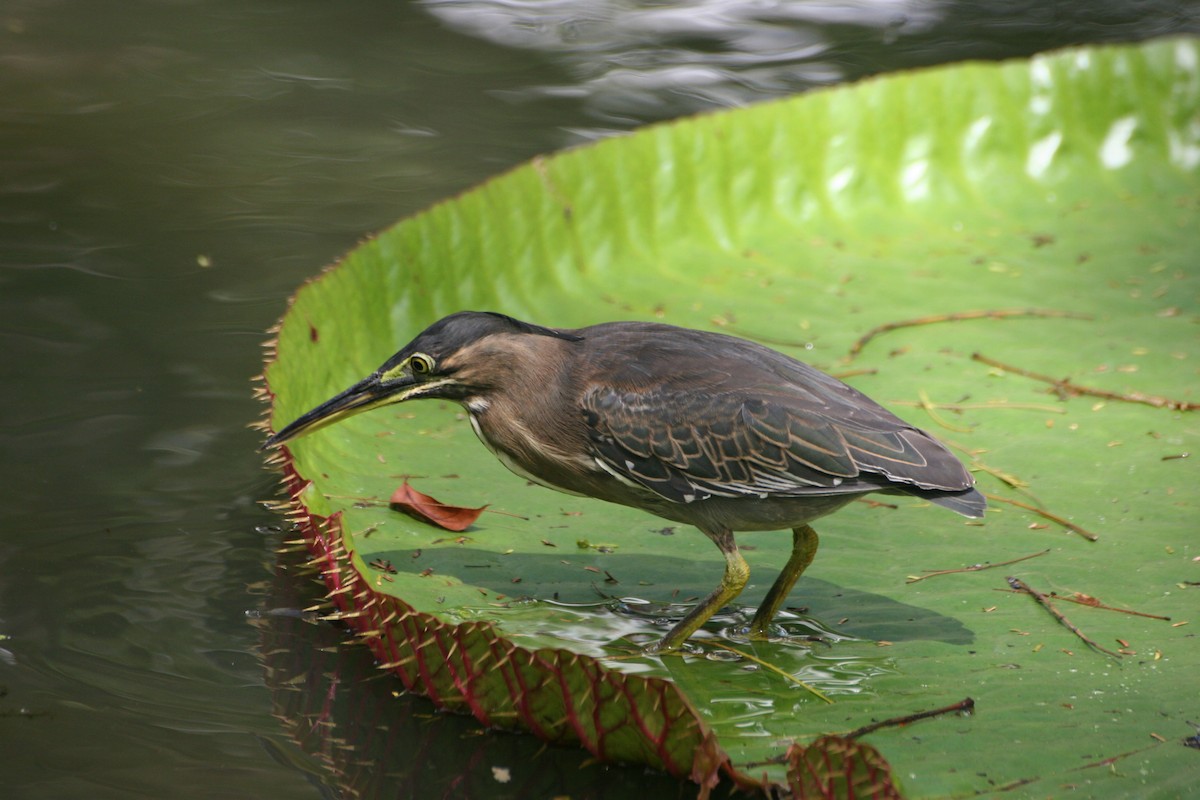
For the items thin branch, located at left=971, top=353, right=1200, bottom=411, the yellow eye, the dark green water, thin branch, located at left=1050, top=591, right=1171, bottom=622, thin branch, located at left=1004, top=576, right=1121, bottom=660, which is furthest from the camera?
thin branch, located at left=971, top=353, right=1200, bottom=411

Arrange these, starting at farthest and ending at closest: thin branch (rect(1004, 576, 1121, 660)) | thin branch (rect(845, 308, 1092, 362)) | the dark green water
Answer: thin branch (rect(845, 308, 1092, 362)) → thin branch (rect(1004, 576, 1121, 660)) → the dark green water

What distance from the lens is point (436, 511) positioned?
3.64m

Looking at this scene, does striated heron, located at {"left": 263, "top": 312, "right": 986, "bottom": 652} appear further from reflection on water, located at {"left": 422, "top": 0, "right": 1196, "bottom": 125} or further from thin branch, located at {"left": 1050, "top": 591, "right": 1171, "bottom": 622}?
reflection on water, located at {"left": 422, "top": 0, "right": 1196, "bottom": 125}

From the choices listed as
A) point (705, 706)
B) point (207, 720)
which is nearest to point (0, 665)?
point (207, 720)

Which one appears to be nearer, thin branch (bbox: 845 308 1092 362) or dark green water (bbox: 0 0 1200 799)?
dark green water (bbox: 0 0 1200 799)

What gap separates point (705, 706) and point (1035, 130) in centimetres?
380

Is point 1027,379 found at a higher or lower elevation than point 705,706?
higher

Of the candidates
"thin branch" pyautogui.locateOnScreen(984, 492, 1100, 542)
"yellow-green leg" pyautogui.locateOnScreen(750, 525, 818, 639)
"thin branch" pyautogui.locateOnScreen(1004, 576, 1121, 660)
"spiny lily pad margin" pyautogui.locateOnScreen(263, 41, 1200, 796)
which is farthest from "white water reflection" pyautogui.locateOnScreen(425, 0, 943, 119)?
"thin branch" pyautogui.locateOnScreen(1004, 576, 1121, 660)

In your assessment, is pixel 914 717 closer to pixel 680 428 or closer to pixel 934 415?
pixel 680 428

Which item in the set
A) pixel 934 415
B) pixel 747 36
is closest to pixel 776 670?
pixel 934 415

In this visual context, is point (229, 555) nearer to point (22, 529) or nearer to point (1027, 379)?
point (22, 529)

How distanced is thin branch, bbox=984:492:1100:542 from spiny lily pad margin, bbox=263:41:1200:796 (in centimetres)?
3

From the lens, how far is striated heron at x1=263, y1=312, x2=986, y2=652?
3.26 metres

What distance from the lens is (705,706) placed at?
2934mm
